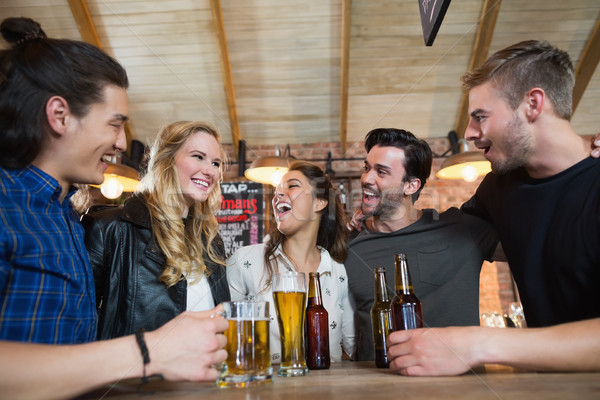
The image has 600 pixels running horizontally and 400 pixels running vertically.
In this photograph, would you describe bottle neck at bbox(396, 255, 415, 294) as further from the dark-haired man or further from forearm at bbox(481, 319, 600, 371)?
the dark-haired man

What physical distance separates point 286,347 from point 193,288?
72 cm

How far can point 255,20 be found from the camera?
455 centimetres

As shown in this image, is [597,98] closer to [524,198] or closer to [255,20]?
[255,20]

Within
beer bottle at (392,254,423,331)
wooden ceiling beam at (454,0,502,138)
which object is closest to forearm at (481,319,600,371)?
beer bottle at (392,254,423,331)

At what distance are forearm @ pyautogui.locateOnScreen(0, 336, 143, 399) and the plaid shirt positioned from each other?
0.76ft

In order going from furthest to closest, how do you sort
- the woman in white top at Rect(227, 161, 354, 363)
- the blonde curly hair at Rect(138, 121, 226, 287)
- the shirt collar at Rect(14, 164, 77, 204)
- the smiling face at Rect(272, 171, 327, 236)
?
1. the smiling face at Rect(272, 171, 327, 236)
2. the woman in white top at Rect(227, 161, 354, 363)
3. the blonde curly hair at Rect(138, 121, 226, 287)
4. the shirt collar at Rect(14, 164, 77, 204)

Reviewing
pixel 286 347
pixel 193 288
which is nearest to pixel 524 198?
pixel 286 347

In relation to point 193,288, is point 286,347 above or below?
below

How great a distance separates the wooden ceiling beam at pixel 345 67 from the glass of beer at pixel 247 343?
3.91m

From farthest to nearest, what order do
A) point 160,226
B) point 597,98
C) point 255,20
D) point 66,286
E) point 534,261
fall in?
point 597,98 < point 255,20 < point 160,226 < point 534,261 < point 66,286

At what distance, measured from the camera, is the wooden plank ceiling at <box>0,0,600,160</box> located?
4.40 metres

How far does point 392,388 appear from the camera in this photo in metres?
0.75

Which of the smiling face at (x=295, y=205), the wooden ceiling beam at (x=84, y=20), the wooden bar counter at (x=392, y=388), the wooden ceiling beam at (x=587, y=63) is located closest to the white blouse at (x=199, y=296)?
the smiling face at (x=295, y=205)

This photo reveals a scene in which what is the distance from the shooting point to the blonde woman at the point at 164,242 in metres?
1.46
